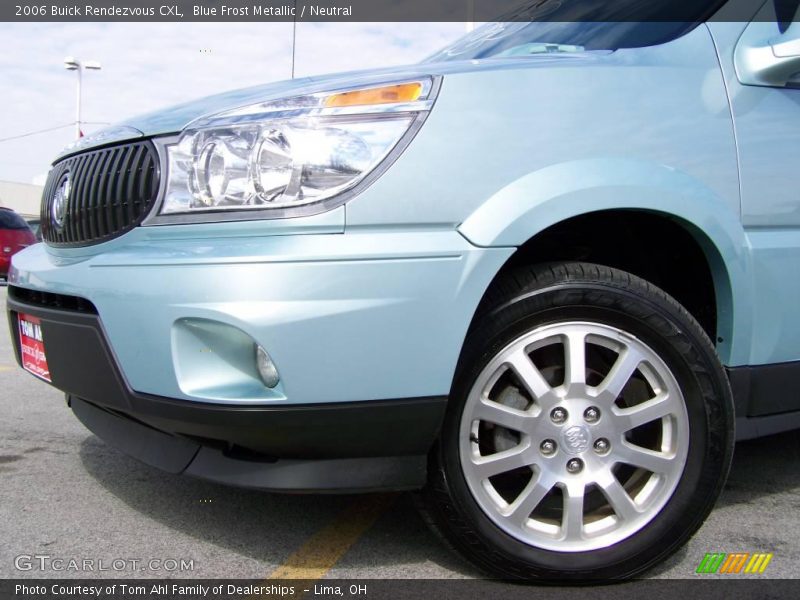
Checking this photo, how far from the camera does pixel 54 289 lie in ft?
7.29

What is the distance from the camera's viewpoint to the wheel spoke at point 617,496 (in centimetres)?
213

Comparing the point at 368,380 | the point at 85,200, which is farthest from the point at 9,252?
the point at 368,380

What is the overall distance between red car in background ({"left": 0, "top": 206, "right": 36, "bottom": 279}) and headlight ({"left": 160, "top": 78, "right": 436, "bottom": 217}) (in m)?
12.6

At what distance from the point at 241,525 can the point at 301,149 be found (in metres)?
1.23

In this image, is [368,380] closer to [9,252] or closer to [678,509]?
[678,509]

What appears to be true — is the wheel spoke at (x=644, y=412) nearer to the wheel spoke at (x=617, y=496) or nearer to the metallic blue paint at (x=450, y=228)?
the wheel spoke at (x=617, y=496)

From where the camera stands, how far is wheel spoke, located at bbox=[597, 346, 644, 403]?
2.12 metres

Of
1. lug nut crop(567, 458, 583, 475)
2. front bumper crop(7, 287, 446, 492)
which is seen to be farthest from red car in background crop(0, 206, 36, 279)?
lug nut crop(567, 458, 583, 475)

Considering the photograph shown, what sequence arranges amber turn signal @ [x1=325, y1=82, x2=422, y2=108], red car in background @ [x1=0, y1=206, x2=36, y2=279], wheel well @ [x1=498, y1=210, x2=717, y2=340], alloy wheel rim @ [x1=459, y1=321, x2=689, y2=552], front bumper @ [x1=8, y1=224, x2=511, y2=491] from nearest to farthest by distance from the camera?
front bumper @ [x1=8, y1=224, x2=511, y2=491]
amber turn signal @ [x1=325, y1=82, x2=422, y2=108]
alloy wheel rim @ [x1=459, y1=321, x2=689, y2=552]
wheel well @ [x1=498, y1=210, x2=717, y2=340]
red car in background @ [x1=0, y1=206, x2=36, y2=279]

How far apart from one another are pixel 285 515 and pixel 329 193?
119 centimetres

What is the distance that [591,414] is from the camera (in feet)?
6.95

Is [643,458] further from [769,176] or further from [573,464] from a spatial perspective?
[769,176]

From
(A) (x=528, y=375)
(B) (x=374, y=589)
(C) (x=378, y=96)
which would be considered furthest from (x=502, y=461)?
(C) (x=378, y=96)

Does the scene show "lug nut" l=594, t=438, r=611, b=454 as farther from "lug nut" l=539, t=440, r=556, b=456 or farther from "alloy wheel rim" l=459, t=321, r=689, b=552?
"lug nut" l=539, t=440, r=556, b=456
